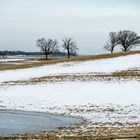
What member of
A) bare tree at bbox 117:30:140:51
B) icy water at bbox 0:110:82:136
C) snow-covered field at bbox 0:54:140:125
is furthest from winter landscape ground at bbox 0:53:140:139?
bare tree at bbox 117:30:140:51

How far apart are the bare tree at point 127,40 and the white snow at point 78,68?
198 ft

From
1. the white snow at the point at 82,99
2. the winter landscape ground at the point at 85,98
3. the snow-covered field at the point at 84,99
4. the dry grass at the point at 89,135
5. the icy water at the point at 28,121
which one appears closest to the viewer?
the dry grass at the point at 89,135

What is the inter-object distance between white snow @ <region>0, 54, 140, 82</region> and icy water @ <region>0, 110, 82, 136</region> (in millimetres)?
22350

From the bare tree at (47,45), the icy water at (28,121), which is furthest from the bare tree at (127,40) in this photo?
the icy water at (28,121)

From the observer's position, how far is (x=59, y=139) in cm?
1382

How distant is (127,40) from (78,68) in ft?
229

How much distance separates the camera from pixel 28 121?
1978 cm

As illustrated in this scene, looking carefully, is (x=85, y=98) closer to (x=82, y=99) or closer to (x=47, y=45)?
(x=82, y=99)

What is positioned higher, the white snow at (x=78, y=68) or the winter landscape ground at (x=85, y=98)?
the white snow at (x=78, y=68)

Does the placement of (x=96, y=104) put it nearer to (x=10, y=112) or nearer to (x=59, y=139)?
(x=10, y=112)

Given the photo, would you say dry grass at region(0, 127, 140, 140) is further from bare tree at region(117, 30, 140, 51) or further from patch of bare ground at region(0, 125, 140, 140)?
bare tree at region(117, 30, 140, 51)

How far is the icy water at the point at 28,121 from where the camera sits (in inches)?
671

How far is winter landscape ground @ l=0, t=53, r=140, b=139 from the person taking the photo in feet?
52.0

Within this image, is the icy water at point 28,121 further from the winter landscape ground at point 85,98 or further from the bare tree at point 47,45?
the bare tree at point 47,45
